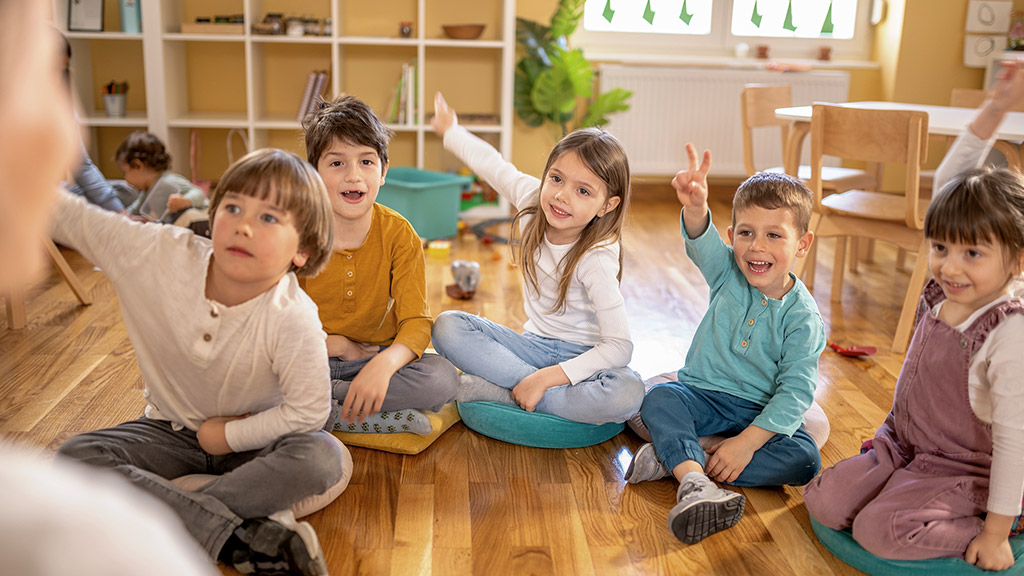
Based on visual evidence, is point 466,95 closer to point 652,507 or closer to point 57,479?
point 652,507

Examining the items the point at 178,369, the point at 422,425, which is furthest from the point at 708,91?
the point at 178,369

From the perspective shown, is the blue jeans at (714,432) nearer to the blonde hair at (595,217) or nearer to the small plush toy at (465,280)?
the blonde hair at (595,217)

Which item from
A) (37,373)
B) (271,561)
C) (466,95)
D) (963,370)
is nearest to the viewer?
(271,561)

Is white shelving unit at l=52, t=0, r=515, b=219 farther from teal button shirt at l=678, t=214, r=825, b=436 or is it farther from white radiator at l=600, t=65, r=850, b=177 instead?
teal button shirt at l=678, t=214, r=825, b=436

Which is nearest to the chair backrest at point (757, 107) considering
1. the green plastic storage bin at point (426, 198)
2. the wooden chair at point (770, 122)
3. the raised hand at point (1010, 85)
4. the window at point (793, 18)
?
the wooden chair at point (770, 122)

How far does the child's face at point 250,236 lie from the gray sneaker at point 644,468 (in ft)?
2.62

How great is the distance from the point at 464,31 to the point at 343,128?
2.65 m

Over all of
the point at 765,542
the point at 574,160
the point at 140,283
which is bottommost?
the point at 765,542

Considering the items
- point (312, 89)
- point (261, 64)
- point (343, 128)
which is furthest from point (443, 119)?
point (261, 64)

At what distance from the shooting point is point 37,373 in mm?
2119

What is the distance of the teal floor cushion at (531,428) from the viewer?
6.03 feet

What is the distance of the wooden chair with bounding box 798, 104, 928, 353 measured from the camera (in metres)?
2.52

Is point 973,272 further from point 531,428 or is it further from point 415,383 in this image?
point 415,383

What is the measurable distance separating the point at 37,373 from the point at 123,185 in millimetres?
1535
